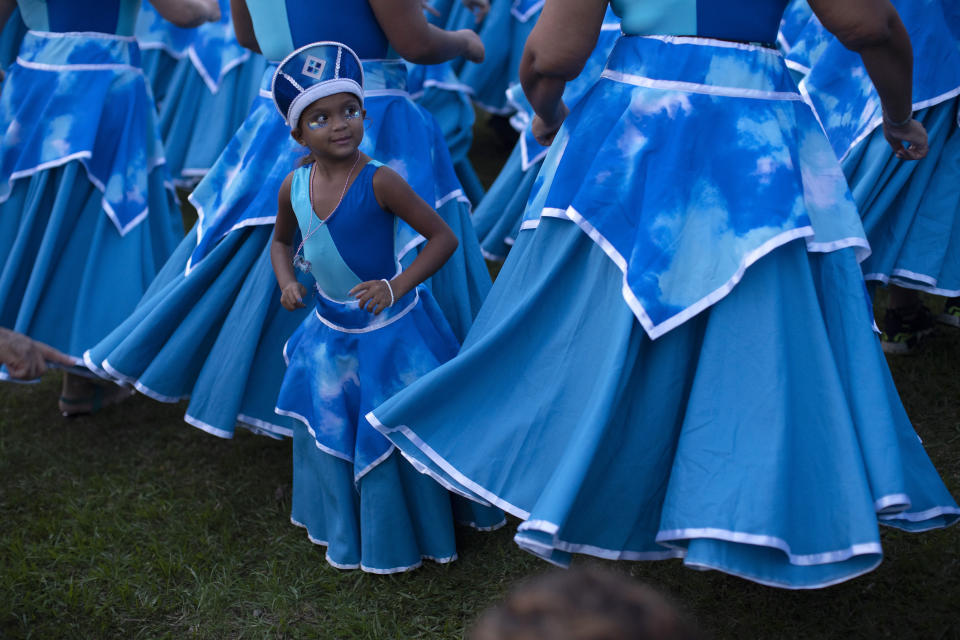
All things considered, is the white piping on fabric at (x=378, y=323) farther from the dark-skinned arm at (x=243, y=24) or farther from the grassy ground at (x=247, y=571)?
the dark-skinned arm at (x=243, y=24)

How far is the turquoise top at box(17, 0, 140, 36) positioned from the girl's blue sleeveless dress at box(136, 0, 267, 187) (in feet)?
6.92

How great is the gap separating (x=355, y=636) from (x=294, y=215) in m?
1.17

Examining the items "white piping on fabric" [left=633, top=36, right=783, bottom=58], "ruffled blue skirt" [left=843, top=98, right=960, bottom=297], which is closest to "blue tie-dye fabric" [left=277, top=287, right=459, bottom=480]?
"white piping on fabric" [left=633, top=36, right=783, bottom=58]

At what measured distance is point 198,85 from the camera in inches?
249

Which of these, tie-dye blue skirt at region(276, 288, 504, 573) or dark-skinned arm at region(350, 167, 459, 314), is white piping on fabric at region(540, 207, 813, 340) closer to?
dark-skinned arm at region(350, 167, 459, 314)

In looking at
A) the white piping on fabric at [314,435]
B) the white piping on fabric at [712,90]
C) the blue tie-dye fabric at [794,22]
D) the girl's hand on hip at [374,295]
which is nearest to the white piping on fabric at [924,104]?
the blue tie-dye fabric at [794,22]

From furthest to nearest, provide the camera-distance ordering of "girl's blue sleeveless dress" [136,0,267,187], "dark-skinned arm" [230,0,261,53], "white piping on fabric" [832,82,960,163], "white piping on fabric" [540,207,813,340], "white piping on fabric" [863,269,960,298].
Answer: "girl's blue sleeveless dress" [136,0,267,187] → "white piping on fabric" [863,269,960,298] → "white piping on fabric" [832,82,960,163] → "dark-skinned arm" [230,0,261,53] → "white piping on fabric" [540,207,813,340]

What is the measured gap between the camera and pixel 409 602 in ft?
9.39

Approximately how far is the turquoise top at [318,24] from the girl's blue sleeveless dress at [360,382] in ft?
1.55

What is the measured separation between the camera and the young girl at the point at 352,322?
2.72 metres

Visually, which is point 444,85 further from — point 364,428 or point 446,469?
point 446,469

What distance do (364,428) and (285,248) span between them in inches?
23.1

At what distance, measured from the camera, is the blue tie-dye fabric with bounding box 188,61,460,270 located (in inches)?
126

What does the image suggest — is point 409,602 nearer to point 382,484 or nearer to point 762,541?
point 382,484
